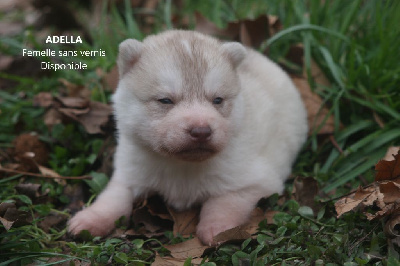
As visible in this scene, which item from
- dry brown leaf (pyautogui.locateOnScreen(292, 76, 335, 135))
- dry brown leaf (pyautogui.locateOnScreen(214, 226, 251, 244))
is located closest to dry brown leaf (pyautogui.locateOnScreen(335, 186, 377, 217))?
dry brown leaf (pyautogui.locateOnScreen(214, 226, 251, 244))

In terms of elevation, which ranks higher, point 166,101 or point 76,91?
point 166,101

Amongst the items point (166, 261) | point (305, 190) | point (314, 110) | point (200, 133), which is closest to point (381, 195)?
point (305, 190)

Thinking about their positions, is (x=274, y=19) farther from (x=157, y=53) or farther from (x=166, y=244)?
(x=166, y=244)

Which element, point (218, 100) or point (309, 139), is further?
point (309, 139)

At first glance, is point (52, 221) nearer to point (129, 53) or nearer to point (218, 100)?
point (129, 53)

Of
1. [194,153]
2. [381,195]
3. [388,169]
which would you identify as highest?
[194,153]

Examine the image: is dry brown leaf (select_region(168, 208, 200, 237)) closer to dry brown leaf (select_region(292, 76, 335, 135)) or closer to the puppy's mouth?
the puppy's mouth

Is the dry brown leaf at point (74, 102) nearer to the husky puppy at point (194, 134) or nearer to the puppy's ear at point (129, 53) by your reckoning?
the husky puppy at point (194, 134)
